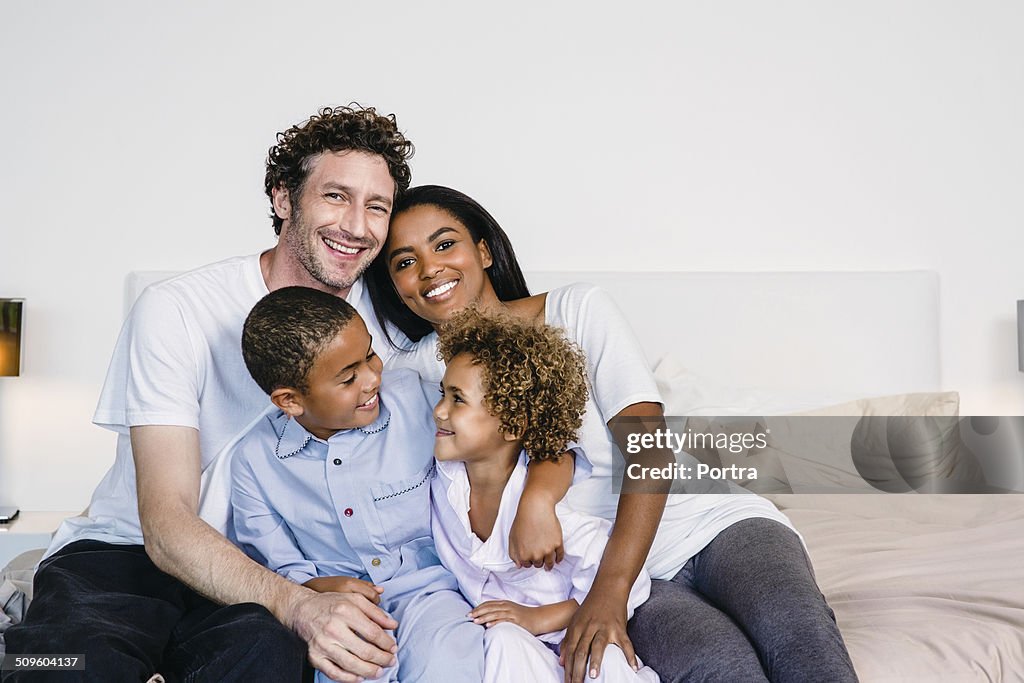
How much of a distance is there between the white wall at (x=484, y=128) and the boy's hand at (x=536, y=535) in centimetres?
167

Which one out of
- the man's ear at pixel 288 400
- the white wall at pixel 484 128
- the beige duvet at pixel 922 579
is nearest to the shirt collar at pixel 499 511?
the man's ear at pixel 288 400

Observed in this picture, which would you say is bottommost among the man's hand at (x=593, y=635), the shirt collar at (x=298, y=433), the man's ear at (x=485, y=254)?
the man's hand at (x=593, y=635)

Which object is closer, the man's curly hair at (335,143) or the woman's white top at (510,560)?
the woman's white top at (510,560)

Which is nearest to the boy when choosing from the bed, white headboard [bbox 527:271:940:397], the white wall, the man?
the man

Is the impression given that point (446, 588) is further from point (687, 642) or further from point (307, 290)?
point (307, 290)

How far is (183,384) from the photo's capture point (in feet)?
5.28

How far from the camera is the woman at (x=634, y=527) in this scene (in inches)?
52.6

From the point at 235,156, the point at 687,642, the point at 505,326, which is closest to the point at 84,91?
the point at 235,156

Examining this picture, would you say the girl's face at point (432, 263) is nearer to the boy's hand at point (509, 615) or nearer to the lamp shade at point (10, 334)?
the boy's hand at point (509, 615)

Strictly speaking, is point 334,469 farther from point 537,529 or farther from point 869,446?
point 869,446

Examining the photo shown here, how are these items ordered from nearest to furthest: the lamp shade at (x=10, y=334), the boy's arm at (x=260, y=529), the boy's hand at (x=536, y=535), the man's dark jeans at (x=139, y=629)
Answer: the man's dark jeans at (x=139, y=629), the boy's hand at (x=536, y=535), the boy's arm at (x=260, y=529), the lamp shade at (x=10, y=334)

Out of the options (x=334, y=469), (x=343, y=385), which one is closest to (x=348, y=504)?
(x=334, y=469)

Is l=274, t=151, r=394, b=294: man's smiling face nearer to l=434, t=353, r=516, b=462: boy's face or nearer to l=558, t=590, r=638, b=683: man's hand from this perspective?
l=434, t=353, r=516, b=462: boy's face

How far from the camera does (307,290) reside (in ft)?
5.12
